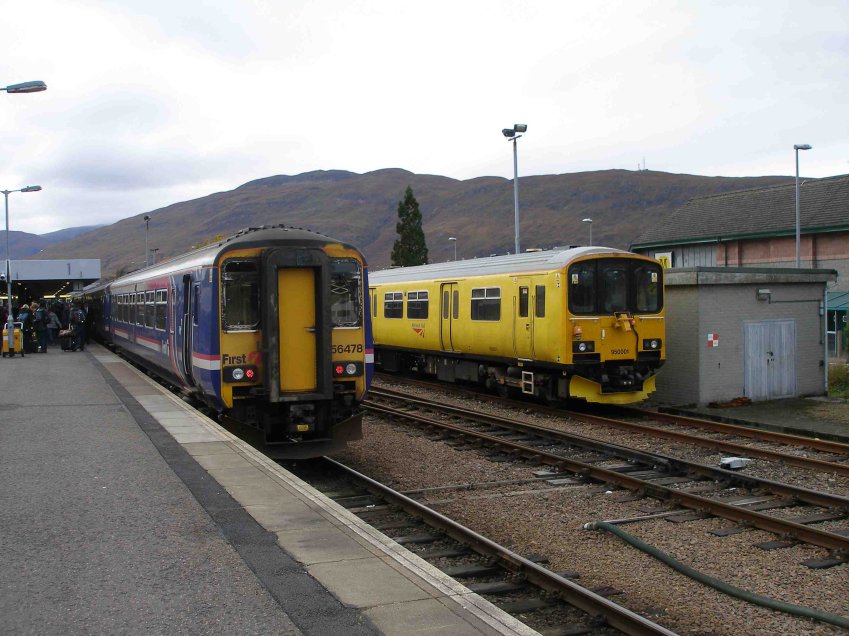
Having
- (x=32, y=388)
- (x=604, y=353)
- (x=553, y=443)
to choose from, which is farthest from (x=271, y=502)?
(x=32, y=388)

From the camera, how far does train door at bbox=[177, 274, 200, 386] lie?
12039mm

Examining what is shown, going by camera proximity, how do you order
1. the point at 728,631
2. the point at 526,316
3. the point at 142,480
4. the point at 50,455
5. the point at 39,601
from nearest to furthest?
the point at 39,601 → the point at 728,631 → the point at 142,480 → the point at 50,455 → the point at 526,316

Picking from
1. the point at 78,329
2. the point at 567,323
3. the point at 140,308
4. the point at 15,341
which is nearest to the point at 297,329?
the point at 567,323

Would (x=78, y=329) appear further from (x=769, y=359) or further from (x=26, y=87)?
(x=769, y=359)

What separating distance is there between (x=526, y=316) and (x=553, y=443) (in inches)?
160

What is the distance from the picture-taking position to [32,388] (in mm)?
17344

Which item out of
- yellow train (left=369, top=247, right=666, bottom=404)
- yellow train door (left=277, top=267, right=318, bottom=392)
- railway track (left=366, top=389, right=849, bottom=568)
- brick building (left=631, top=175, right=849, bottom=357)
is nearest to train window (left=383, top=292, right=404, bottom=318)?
yellow train (left=369, top=247, right=666, bottom=404)

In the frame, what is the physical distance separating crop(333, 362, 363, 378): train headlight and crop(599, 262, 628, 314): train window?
254 inches

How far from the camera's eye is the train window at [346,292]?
36.6 ft

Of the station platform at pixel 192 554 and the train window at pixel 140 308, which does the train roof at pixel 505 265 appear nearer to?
the train window at pixel 140 308

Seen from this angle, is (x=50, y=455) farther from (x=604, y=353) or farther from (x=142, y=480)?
(x=604, y=353)

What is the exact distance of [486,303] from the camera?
18.1 meters

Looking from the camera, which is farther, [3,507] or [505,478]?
[505,478]

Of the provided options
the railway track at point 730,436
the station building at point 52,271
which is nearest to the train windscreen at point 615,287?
the railway track at point 730,436
